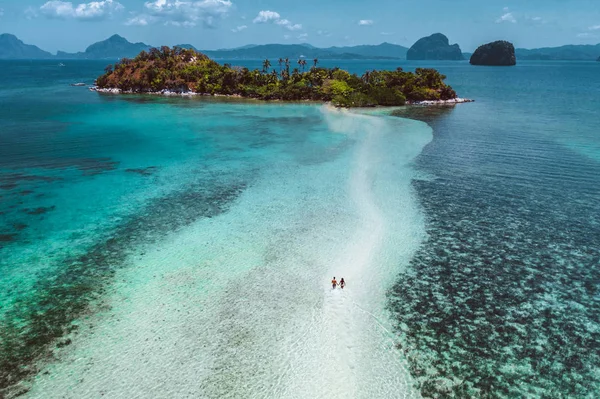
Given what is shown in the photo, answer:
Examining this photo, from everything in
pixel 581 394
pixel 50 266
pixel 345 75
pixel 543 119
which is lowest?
pixel 581 394

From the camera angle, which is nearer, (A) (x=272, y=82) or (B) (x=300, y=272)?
(B) (x=300, y=272)

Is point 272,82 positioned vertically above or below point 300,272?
above

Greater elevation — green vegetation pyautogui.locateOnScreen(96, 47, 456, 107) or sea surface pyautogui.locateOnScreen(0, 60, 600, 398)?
green vegetation pyautogui.locateOnScreen(96, 47, 456, 107)

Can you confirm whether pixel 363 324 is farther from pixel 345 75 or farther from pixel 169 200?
pixel 345 75

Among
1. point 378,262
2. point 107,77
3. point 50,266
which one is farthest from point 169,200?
point 107,77

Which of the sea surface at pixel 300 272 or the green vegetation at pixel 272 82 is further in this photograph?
the green vegetation at pixel 272 82
